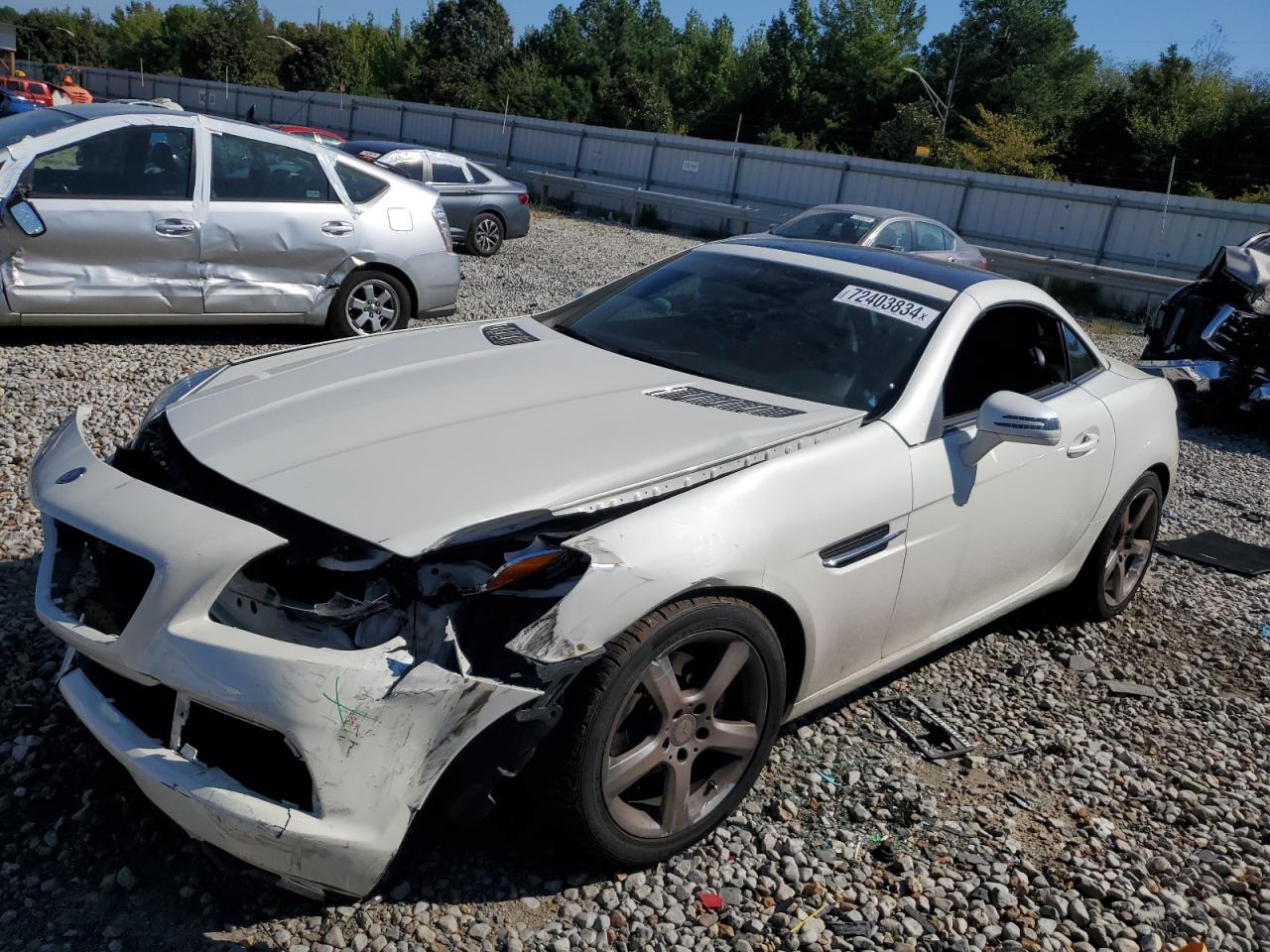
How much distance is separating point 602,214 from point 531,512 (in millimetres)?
22621

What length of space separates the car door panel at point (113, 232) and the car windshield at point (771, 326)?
13.6ft

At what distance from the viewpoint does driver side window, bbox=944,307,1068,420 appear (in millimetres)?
3836

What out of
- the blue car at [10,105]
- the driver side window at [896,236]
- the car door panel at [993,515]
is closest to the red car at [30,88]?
the blue car at [10,105]

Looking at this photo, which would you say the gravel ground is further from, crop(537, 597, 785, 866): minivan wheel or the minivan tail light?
the minivan tail light

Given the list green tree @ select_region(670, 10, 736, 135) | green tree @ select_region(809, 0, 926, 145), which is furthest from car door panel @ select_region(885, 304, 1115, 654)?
green tree @ select_region(670, 10, 736, 135)

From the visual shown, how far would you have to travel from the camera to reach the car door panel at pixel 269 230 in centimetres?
762

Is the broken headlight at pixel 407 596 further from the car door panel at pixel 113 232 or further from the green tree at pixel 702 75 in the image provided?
the green tree at pixel 702 75

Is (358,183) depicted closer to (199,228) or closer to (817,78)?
(199,228)

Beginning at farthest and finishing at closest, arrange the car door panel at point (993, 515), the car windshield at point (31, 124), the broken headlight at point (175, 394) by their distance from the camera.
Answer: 1. the car windshield at point (31, 124)
2. the car door panel at point (993, 515)
3. the broken headlight at point (175, 394)

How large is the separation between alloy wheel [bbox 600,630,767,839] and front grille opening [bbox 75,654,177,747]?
1.04 m

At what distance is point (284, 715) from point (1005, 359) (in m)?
3.11

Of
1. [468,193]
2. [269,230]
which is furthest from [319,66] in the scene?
[269,230]

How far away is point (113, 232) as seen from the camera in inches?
282

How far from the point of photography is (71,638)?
265 centimetres
